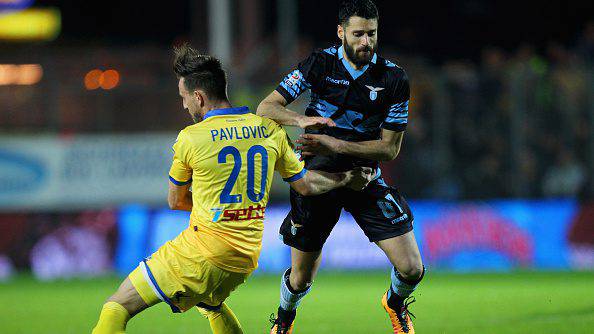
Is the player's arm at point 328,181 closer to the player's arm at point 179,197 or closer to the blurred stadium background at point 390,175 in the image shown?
the player's arm at point 179,197

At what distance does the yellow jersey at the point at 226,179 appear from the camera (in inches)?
224

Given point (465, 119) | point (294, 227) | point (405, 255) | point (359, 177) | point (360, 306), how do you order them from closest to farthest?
point (359, 177) → point (405, 255) → point (294, 227) → point (360, 306) → point (465, 119)

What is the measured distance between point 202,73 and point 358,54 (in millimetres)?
1468

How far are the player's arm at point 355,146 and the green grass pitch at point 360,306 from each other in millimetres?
1978

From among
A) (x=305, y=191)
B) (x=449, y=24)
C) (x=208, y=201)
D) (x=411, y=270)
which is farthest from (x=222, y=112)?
(x=449, y=24)

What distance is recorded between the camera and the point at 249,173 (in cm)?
578

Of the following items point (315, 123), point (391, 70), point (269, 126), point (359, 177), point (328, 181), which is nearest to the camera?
point (269, 126)

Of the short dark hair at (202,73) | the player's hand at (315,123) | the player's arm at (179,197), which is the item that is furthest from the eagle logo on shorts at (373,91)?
the player's arm at (179,197)

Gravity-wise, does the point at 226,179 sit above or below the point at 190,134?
below

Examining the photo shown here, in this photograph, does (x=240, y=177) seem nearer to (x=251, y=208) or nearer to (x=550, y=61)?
(x=251, y=208)

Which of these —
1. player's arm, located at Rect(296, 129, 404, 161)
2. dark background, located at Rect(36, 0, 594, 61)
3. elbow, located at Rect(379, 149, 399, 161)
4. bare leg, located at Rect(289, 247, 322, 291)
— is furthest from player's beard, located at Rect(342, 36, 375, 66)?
dark background, located at Rect(36, 0, 594, 61)

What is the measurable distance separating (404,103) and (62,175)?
10229 millimetres

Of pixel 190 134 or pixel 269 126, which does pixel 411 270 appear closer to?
pixel 269 126

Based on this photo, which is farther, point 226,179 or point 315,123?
point 315,123
